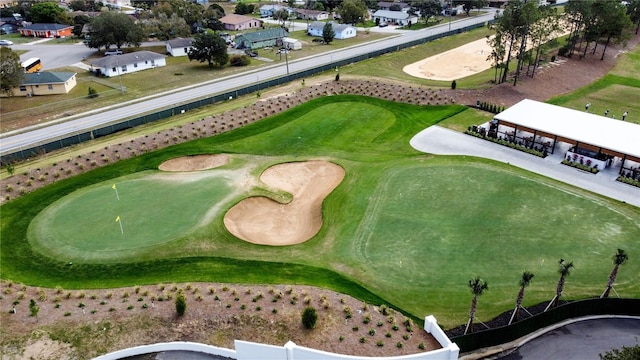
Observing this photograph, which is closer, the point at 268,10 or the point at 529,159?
the point at 529,159

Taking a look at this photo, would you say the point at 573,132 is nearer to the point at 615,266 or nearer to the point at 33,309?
the point at 615,266

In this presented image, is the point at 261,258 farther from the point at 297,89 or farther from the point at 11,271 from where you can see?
the point at 297,89

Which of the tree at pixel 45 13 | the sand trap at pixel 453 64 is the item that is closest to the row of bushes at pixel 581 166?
the sand trap at pixel 453 64

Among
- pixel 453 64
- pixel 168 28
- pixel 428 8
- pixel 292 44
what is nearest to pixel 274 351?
pixel 453 64

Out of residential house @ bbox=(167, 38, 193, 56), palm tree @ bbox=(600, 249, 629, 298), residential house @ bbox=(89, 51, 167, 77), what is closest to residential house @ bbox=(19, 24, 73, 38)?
residential house @ bbox=(167, 38, 193, 56)

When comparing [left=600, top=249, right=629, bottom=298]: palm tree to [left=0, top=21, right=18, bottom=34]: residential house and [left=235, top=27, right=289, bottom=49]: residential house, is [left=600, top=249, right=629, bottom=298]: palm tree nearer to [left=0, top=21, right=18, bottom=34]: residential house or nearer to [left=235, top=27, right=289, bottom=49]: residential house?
[left=235, top=27, right=289, bottom=49]: residential house

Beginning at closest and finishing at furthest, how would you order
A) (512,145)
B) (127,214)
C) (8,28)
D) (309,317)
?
1. (309,317)
2. (127,214)
3. (512,145)
4. (8,28)
